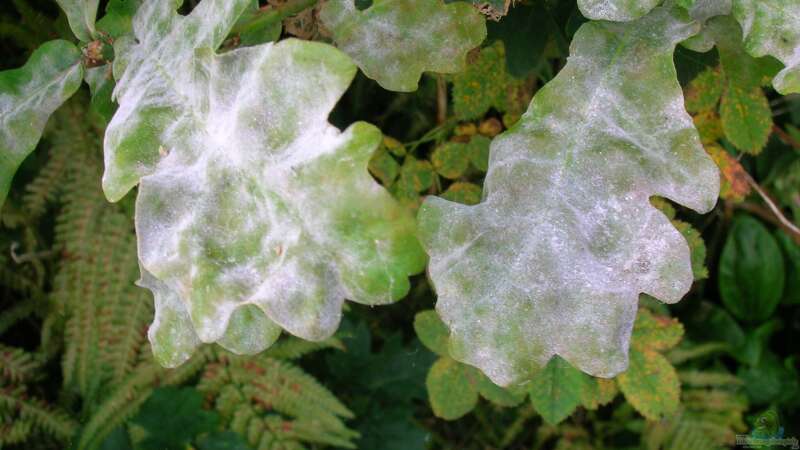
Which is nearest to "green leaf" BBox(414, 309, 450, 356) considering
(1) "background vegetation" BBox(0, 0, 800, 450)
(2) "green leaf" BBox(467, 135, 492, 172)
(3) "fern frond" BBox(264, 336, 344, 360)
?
(1) "background vegetation" BBox(0, 0, 800, 450)

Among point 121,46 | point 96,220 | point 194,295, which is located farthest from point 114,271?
point 194,295

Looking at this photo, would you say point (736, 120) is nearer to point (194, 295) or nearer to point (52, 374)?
point (194, 295)

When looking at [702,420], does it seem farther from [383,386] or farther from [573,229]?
[573,229]

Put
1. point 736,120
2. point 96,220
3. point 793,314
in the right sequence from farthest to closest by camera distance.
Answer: point 793,314
point 96,220
point 736,120

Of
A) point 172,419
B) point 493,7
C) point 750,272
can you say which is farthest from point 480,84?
point 750,272

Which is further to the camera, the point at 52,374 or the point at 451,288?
the point at 52,374

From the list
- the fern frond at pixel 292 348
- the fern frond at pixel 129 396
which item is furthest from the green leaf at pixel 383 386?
the fern frond at pixel 129 396

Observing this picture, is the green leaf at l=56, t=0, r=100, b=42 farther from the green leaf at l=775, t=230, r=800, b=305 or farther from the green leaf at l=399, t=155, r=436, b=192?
the green leaf at l=775, t=230, r=800, b=305
